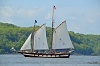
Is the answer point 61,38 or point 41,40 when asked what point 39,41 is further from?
point 61,38

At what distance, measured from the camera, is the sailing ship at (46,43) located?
123875 mm

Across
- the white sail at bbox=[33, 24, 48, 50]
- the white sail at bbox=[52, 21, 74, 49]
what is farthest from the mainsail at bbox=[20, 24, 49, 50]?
the white sail at bbox=[52, 21, 74, 49]

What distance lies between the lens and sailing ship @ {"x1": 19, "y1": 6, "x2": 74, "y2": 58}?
406 feet

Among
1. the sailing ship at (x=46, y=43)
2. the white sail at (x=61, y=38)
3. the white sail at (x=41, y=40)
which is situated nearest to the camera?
the white sail at (x=61, y=38)

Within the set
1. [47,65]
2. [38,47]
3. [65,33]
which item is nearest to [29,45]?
[38,47]

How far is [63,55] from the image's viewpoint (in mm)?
131250

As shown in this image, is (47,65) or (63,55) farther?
(63,55)

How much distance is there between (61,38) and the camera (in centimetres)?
12425

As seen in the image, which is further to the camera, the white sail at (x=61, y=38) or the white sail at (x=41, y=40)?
the white sail at (x=41, y=40)

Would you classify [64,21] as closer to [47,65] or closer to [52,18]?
[52,18]

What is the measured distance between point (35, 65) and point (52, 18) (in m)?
42.1

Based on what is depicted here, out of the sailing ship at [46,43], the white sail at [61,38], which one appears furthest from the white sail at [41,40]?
the white sail at [61,38]

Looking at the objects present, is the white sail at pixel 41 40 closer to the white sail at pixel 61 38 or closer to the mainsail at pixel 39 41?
the mainsail at pixel 39 41

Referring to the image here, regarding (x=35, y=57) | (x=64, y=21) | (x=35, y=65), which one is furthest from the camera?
(x=35, y=57)
